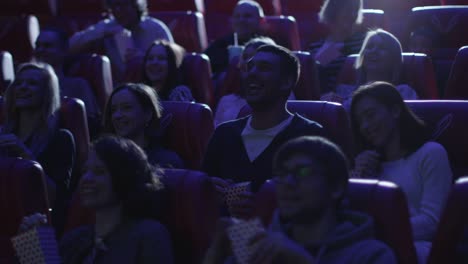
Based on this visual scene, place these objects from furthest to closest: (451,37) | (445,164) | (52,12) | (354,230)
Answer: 1. (52,12)
2. (451,37)
3. (445,164)
4. (354,230)

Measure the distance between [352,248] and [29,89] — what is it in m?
1.64

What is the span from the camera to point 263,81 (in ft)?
8.88

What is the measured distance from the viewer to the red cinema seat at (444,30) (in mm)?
4059

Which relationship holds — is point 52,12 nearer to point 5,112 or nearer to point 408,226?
point 5,112

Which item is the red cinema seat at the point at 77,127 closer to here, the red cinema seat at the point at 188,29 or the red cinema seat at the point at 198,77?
the red cinema seat at the point at 198,77

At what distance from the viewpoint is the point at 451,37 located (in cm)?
410

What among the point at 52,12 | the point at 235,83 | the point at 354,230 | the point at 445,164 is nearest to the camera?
the point at 354,230

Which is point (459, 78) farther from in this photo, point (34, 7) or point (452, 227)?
point (34, 7)

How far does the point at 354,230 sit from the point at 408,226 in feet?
0.46

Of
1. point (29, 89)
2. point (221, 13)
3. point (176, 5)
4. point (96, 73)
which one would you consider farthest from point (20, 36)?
point (29, 89)

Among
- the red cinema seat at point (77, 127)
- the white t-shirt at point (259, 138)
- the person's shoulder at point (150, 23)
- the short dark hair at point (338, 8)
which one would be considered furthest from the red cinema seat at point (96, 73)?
the white t-shirt at point (259, 138)

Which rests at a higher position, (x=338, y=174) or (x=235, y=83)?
(x=338, y=174)

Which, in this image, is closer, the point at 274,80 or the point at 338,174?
the point at 338,174

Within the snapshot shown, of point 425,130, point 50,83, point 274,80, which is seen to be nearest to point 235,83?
point 50,83
